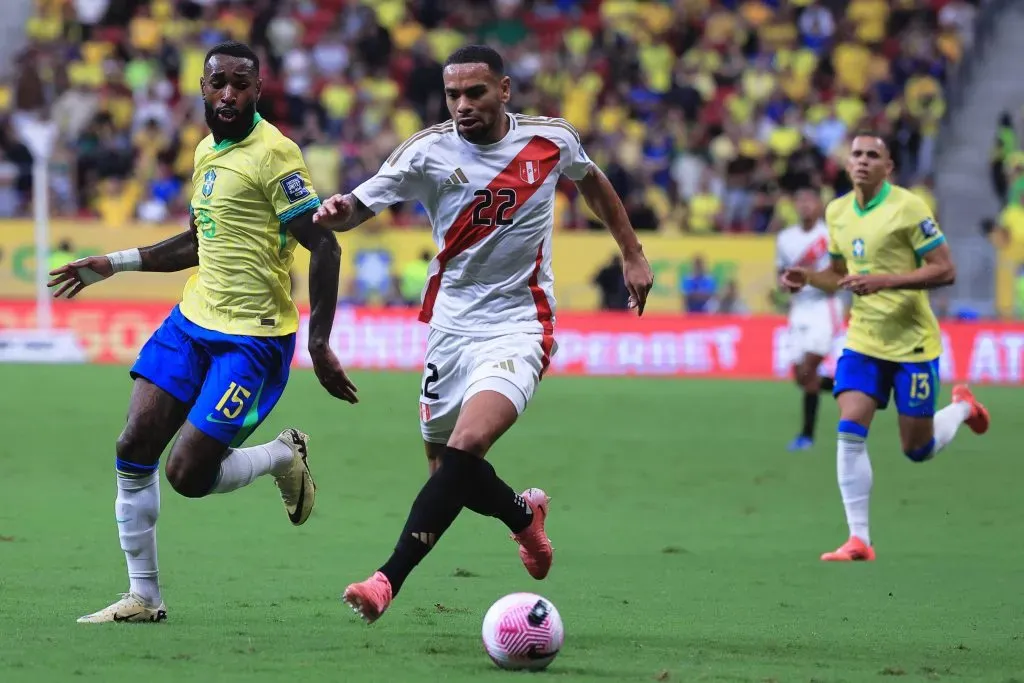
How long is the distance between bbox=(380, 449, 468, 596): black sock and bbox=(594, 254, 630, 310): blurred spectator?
17676 mm

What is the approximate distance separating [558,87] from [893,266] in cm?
1930

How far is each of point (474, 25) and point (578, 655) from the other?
26.0 metres

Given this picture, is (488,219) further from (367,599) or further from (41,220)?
(41,220)

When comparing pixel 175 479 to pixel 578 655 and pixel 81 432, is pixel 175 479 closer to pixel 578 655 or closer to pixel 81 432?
pixel 578 655

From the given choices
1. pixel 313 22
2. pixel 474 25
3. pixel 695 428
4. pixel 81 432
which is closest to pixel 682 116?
pixel 474 25

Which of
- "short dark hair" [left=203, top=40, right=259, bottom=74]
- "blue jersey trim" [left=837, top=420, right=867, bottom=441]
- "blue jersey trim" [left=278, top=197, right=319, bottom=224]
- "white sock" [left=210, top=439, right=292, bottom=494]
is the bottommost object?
"blue jersey trim" [left=837, top=420, right=867, bottom=441]

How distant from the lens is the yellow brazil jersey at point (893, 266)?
34.0 ft

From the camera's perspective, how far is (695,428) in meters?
17.6

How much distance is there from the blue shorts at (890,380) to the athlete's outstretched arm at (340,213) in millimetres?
4562

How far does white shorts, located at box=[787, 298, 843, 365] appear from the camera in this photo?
54.9 ft

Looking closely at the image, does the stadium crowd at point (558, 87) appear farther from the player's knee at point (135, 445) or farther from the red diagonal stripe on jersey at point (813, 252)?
the player's knee at point (135, 445)

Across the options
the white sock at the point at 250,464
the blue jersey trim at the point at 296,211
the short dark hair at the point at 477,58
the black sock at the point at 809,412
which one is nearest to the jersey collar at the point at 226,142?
the blue jersey trim at the point at 296,211

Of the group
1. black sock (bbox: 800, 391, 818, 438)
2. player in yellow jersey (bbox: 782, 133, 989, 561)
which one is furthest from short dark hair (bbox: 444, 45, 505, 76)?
black sock (bbox: 800, 391, 818, 438)

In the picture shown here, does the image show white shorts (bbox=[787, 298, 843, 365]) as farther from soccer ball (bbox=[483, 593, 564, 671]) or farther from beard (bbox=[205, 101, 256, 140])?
soccer ball (bbox=[483, 593, 564, 671])
